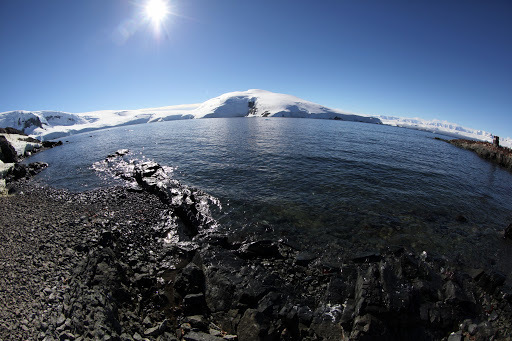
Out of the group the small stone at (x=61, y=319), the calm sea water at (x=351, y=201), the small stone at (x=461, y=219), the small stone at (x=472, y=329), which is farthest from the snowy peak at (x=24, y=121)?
the small stone at (x=461, y=219)

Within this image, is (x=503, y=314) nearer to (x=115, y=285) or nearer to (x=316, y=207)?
(x=316, y=207)

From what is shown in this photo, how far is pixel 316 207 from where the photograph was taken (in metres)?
14.6

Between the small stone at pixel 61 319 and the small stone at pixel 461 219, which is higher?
the small stone at pixel 461 219

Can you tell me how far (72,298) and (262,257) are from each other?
7112mm

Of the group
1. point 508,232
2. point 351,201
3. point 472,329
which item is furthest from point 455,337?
point 508,232

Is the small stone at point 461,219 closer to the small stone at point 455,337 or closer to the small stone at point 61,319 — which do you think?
the small stone at point 455,337

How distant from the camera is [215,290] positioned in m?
8.11

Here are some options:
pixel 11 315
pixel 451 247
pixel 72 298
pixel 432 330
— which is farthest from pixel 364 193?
pixel 11 315

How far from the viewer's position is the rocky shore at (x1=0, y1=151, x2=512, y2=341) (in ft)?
20.8

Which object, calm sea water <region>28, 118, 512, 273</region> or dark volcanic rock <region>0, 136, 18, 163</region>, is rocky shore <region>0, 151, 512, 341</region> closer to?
calm sea water <region>28, 118, 512, 273</region>

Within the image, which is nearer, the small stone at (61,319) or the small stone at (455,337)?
the small stone at (61,319)

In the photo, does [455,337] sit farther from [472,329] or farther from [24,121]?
[24,121]

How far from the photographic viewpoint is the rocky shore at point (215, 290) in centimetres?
633

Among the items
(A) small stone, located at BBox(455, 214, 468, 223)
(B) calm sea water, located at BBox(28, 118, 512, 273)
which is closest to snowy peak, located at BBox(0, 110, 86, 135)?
(B) calm sea water, located at BBox(28, 118, 512, 273)
